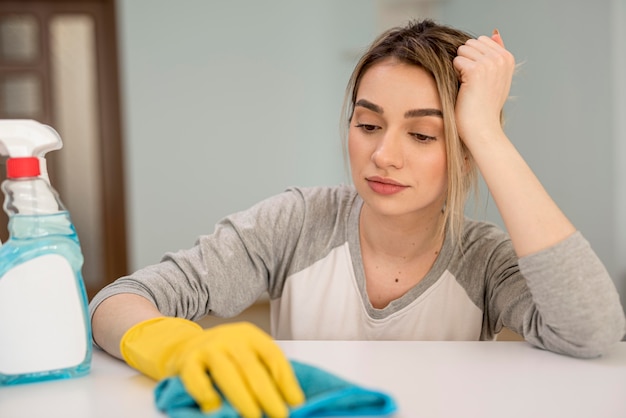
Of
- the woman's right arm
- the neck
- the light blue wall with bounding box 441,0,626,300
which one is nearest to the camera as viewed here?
the woman's right arm

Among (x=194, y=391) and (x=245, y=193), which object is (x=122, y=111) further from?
(x=194, y=391)

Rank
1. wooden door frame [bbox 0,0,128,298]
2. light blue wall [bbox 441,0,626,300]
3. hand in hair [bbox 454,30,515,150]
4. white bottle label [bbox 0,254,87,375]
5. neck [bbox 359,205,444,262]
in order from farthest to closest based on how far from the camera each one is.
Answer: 1. wooden door frame [bbox 0,0,128,298]
2. light blue wall [bbox 441,0,626,300]
3. neck [bbox 359,205,444,262]
4. hand in hair [bbox 454,30,515,150]
5. white bottle label [bbox 0,254,87,375]

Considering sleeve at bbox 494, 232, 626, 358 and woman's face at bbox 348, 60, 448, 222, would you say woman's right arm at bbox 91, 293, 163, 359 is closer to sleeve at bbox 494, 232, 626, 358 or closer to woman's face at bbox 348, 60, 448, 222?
woman's face at bbox 348, 60, 448, 222

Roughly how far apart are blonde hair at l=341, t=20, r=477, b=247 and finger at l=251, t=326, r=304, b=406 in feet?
1.84

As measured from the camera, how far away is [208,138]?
4113 millimetres

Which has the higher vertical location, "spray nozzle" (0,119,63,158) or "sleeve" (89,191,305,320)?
"spray nozzle" (0,119,63,158)

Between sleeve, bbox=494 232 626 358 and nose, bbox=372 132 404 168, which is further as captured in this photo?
nose, bbox=372 132 404 168

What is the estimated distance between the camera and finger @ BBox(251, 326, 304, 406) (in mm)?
673

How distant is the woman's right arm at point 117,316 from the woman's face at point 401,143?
0.40 meters

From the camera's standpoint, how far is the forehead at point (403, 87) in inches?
45.3

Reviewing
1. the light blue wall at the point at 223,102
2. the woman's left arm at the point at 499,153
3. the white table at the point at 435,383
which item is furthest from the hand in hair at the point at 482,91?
the light blue wall at the point at 223,102

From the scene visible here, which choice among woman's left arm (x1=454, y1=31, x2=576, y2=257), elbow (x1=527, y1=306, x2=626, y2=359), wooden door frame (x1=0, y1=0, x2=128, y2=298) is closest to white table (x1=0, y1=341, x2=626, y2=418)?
elbow (x1=527, y1=306, x2=626, y2=359)

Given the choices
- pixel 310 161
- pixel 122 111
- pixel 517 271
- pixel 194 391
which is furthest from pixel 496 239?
pixel 122 111

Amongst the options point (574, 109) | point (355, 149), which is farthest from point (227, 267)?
point (574, 109)
